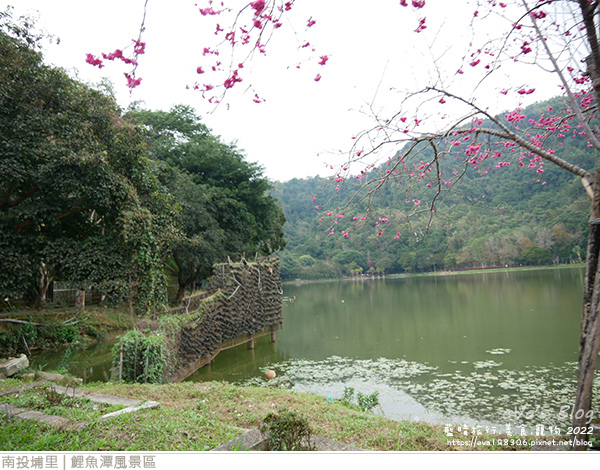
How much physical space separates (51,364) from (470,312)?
11.6 meters

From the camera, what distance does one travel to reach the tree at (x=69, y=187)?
4719 millimetres

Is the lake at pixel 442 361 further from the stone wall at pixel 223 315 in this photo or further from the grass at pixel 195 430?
the grass at pixel 195 430

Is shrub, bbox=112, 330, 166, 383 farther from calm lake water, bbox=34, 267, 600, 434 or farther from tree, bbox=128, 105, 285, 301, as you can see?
tree, bbox=128, 105, 285, 301

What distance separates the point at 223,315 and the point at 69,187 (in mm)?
4101

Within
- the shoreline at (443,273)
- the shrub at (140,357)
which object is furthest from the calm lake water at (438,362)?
the shoreline at (443,273)

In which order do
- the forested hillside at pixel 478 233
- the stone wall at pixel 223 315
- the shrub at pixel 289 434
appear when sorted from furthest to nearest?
1. the forested hillside at pixel 478 233
2. the stone wall at pixel 223 315
3. the shrub at pixel 289 434

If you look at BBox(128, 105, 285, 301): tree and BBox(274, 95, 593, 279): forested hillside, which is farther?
BBox(128, 105, 285, 301): tree

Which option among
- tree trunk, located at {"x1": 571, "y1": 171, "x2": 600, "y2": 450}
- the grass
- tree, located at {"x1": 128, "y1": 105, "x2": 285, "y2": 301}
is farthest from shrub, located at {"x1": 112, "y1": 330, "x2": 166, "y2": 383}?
tree, located at {"x1": 128, "y1": 105, "x2": 285, "y2": 301}

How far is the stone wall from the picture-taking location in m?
6.33

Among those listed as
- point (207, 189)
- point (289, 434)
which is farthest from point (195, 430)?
point (207, 189)

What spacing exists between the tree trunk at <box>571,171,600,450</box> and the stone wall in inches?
198

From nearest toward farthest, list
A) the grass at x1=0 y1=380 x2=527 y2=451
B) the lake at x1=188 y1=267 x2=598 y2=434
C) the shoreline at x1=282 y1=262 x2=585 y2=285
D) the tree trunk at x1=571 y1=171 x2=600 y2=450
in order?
the tree trunk at x1=571 y1=171 x2=600 y2=450
the grass at x1=0 y1=380 x2=527 y2=451
the lake at x1=188 y1=267 x2=598 y2=434
the shoreline at x1=282 y1=262 x2=585 y2=285

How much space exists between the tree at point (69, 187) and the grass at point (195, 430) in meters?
1.87

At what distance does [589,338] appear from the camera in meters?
1.96
